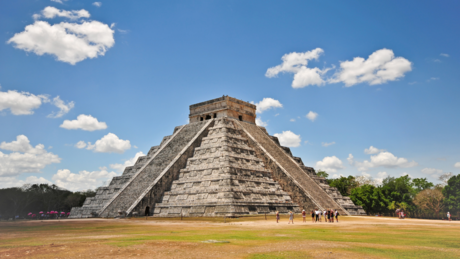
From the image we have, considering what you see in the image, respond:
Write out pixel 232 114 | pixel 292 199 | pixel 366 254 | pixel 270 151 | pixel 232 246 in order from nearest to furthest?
pixel 366 254 → pixel 232 246 → pixel 292 199 → pixel 270 151 → pixel 232 114

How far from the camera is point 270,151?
2972 centimetres

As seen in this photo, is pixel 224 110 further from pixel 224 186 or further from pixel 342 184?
pixel 342 184

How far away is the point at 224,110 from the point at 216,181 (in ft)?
39.0

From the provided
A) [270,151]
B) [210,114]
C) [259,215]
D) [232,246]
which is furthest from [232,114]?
[232,246]

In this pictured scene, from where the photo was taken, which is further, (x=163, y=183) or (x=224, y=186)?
(x=163, y=183)

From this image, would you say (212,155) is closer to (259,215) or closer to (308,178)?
(259,215)

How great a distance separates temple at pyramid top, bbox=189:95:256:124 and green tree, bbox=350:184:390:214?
1606cm

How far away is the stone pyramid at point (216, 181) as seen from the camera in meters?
22.2

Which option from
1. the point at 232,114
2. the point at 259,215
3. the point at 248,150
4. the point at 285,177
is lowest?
the point at 259,215

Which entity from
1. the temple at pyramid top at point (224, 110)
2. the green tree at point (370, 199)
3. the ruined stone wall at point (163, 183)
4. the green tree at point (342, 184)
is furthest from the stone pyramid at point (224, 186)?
the green tree at point (342, 184)

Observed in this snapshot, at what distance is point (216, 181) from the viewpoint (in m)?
22.8

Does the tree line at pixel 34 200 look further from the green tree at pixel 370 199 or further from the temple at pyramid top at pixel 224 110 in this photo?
the green tree at pixel 370 199

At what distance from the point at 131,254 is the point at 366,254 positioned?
5.66 m

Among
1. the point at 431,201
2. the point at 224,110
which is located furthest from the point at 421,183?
the point at 224,110
